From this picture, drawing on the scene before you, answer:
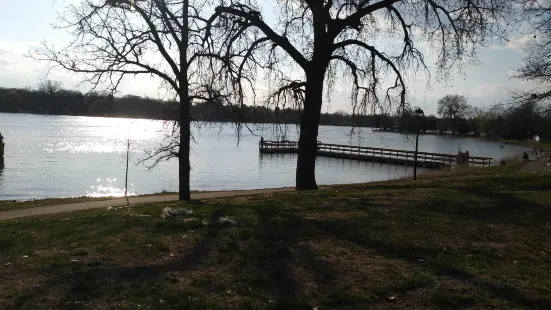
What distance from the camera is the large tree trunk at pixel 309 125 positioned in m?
16.8

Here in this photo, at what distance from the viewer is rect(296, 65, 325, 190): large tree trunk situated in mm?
16844

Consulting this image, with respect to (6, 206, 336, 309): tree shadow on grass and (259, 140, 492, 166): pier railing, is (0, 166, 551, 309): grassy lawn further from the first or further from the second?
(259, 140, 492, 166): pier railing

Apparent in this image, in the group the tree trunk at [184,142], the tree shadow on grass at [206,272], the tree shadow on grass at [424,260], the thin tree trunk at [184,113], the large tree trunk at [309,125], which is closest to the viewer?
the tree shadow on grass at [206,272]

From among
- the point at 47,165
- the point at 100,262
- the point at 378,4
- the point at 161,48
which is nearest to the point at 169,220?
the point at 100,262

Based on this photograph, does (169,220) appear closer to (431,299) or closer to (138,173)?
(431,299)

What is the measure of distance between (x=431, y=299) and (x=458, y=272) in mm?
1168

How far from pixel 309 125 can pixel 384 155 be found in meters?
54.3

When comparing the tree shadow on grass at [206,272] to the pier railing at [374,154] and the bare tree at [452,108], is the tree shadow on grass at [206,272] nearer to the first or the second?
the pier railing at [374,154]

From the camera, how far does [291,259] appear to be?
696 centimetres

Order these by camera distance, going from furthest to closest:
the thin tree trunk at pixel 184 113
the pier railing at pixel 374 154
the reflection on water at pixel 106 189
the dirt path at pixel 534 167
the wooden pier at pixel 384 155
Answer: the pier railing at pixel 374 154 < the wooden pier at pixel 384 155 < the dirt path at pixel 534 167 < the reflection on water at pixel 106 189 < the thin tree trunk at pixel 184 113

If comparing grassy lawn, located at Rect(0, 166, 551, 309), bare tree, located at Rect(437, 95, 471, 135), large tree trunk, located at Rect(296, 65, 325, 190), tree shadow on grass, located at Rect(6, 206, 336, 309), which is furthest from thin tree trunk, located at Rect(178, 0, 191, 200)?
bare tree, located at Rect(437, 95, 471, 135)

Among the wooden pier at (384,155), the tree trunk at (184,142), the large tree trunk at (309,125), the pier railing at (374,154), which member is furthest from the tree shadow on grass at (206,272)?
the pier railing at (374,154)

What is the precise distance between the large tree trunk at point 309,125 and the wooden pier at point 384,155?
37298 mm

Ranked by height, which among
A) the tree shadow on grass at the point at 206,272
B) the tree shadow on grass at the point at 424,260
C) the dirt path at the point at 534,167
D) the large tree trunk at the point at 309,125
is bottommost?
the dirt path at the point at 534,167
